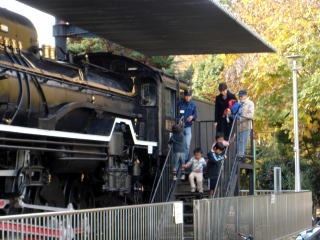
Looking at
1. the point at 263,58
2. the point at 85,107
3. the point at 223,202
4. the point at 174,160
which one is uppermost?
the point at 263,58

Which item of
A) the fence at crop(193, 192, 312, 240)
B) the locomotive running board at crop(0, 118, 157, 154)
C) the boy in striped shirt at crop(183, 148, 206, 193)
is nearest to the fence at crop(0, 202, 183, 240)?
the fence at crop(193, 192, 312, 240)

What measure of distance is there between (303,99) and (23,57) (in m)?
14.3

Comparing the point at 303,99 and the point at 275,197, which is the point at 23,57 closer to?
the point at 275,197

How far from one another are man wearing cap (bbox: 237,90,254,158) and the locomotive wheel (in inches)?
151

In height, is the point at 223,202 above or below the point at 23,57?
below

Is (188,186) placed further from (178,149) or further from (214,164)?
(214,164)

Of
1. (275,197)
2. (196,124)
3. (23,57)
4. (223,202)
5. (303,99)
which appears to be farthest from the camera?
(303,99)

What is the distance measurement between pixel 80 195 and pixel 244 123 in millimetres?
4577

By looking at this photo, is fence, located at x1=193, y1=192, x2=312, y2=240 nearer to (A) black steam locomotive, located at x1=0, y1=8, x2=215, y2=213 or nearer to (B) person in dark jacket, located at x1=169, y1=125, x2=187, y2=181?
(B) person in dark jacket, located at x1=169, y1=125, x2=187, y2=181

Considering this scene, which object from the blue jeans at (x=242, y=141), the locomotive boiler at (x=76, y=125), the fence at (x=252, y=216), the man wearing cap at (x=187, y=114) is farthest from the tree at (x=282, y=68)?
the locomotive boiler at (x=76, y=125)

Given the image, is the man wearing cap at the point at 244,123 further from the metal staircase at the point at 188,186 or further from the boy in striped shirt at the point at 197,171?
the boy in striped shirt at the point at 197,171

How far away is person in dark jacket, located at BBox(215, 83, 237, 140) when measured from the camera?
1462 cm

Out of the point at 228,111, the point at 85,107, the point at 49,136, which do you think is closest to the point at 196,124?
the point at 228,111

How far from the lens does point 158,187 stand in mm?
13539
